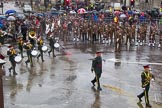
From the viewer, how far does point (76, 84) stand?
19.7 metres

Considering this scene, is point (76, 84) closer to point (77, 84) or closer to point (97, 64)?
point (77, 84)

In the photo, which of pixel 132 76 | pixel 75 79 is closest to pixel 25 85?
pixel 75 79

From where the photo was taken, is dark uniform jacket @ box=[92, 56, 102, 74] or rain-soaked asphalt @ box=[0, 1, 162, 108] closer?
rain-soaked asphalt @ box=[0, 1, 162, 108]

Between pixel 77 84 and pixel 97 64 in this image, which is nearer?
pixel 97 64

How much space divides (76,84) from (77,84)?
5cm

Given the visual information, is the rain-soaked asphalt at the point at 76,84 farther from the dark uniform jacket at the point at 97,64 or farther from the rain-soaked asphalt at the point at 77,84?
the dark uniform jacket at the point at 97,64

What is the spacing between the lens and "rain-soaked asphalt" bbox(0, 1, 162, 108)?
55.6 feet

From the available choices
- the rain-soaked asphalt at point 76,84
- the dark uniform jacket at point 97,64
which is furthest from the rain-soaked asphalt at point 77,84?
the dark uniform jacket at point 97,64

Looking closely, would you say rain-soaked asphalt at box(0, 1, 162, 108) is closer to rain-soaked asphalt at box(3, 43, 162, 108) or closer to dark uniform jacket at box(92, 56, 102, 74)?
rain-soaked asphalt at box(3, 43, 162, 108)

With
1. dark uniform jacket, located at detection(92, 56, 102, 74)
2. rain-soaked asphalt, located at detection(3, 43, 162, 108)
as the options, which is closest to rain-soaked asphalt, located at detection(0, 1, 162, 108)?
rain-soaked asphalt, located at detection(3, 43, 162, 108)

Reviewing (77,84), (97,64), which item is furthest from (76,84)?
(97,64)

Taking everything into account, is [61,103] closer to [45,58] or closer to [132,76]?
[132,76]

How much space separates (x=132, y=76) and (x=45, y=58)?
22.2 ft

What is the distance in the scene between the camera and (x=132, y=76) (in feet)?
71.7
